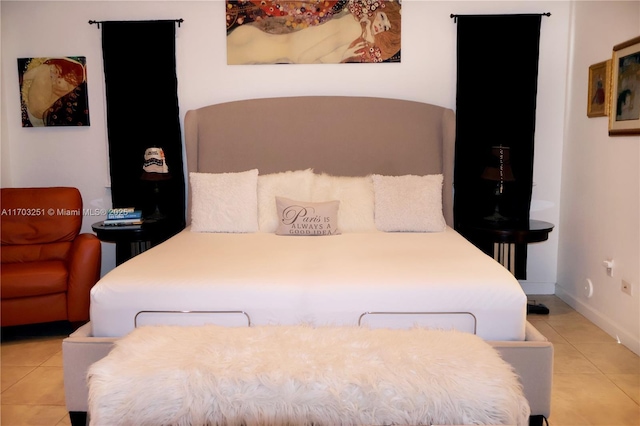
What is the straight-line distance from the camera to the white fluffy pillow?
3.66m

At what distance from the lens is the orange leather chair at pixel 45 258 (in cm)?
335

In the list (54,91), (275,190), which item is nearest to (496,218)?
(275,190)

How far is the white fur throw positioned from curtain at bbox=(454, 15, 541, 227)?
2.42 m

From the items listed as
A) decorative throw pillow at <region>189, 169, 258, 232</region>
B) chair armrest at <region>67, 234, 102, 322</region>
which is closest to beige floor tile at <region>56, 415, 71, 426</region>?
chair armrest at <region>67, 234, 102, 322</region>

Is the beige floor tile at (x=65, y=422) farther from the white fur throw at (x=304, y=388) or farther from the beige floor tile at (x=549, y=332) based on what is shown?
the beige floor tile at (x=549, y=332)

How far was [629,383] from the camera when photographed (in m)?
2.80

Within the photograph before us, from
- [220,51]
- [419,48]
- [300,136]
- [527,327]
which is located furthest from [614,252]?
[220,51]

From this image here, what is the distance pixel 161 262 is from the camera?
9.04ft

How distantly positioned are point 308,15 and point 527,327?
112 inches

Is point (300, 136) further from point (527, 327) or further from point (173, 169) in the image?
point (527, 327)

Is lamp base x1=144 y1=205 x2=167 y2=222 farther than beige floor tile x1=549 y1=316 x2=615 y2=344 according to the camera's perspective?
Yes

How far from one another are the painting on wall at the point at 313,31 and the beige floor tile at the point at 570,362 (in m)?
2.36

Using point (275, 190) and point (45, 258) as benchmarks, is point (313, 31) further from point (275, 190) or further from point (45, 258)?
point (45, 258)

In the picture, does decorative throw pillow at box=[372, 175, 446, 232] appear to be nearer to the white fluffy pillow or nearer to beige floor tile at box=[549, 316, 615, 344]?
Answer: the white fluffy pillow
